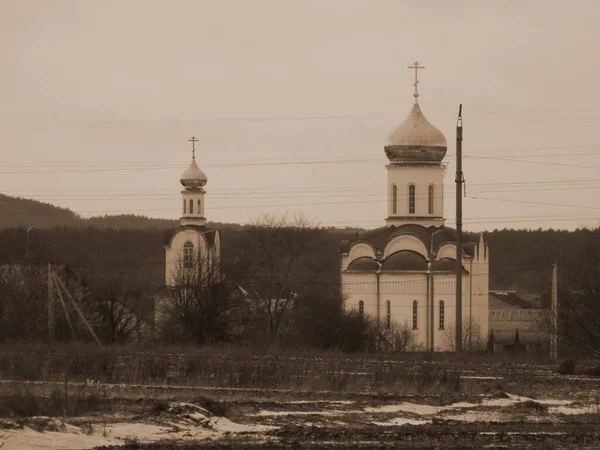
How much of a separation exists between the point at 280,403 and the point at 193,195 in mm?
45734

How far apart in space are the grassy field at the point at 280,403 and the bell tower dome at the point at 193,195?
36.0m

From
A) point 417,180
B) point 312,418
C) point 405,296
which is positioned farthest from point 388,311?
point 312,418

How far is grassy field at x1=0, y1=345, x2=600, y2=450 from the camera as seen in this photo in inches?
662

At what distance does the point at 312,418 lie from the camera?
18.9 m

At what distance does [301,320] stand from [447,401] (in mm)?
25864

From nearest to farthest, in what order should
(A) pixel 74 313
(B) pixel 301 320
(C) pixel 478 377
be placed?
(C) pixel 478 377 → (A) pixel 74 313 → (B) pixel 301 320

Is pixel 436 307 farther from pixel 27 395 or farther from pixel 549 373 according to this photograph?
pixel 27 395

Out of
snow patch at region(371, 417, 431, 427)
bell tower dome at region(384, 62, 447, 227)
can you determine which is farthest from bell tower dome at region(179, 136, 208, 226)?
snow patch at region(371, 417, 431, 427)

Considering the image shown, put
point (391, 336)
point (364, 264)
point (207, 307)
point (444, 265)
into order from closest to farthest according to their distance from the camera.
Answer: point (207, 307), point (391, 336), point (444, 265), point (364, 264)

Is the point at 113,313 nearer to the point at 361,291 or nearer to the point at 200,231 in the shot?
the point at 361,291

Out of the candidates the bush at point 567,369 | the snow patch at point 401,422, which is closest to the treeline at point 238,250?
the bush at point 567,369

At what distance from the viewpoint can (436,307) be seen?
5462 centimetres

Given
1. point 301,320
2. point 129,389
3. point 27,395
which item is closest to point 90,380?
point 129,389

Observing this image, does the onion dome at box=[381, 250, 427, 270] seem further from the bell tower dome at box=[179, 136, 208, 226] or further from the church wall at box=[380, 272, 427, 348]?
the bell tower dome at box=[179, 136, 208, 226]
